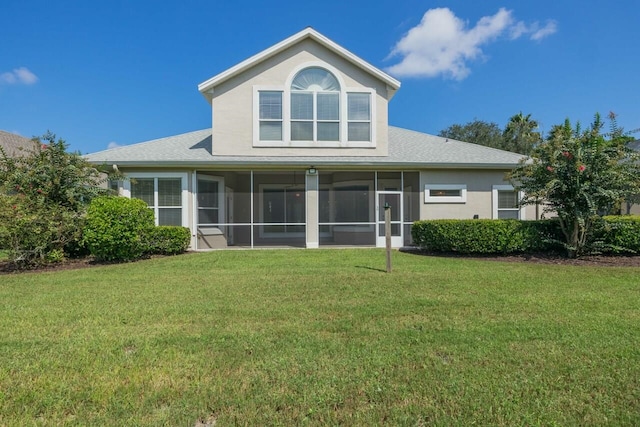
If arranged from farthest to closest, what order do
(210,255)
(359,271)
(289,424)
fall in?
1. (210,255)
2. (359,271)
3. (289,424)

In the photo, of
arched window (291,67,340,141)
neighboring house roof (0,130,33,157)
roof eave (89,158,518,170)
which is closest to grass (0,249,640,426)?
roof eave (89,158,518,170)

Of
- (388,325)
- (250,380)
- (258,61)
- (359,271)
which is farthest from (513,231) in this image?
(258,61)

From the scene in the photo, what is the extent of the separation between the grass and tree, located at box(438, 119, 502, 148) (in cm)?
4505

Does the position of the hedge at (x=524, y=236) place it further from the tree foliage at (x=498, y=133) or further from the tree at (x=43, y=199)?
the tree foliage at (x=498, y=133)

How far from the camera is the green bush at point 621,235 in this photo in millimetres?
9727

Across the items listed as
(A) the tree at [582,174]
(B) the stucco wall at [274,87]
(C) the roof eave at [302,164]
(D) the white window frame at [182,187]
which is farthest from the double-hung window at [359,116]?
(D) the white window frame at [182,187]

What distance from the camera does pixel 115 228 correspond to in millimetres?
9539

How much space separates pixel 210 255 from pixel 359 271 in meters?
5.17

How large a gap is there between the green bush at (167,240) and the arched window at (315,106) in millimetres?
5342

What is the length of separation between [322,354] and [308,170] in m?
9.91

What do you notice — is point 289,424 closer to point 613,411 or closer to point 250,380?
point 250,380

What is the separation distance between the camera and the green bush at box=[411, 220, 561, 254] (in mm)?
10344

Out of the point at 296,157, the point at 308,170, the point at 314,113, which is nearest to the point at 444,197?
the point at 308,170

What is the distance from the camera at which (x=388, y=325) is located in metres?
4.31
